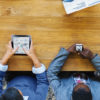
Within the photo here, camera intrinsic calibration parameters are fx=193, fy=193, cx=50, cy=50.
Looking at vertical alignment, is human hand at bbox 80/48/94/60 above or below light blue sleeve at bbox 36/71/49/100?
above

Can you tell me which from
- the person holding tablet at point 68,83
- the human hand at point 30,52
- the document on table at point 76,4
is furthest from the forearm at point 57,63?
the document on table at point 76,4

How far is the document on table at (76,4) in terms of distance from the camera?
113 centimetres

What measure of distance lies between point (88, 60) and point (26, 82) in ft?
1.39

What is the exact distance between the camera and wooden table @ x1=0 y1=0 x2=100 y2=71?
1.17m

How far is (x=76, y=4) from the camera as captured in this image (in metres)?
1.14

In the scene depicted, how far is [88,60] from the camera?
1.20 meters

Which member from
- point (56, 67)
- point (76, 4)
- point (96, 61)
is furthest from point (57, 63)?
→ point (76, 4)

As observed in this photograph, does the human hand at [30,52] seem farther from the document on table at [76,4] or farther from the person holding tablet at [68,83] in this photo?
the document on table at [76,4]

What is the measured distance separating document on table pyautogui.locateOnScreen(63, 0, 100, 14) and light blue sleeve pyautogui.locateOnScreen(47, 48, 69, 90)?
245mm

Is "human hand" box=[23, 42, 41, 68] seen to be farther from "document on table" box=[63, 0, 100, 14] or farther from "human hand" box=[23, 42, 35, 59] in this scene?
"document on table" box=[63, 0, 100, 14]

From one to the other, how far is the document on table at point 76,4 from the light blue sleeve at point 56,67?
0.80 ft

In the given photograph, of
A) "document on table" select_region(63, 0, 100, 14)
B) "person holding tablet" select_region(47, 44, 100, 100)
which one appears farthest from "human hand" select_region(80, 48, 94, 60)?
"document on table" select_region(63, 0, 100, 14)

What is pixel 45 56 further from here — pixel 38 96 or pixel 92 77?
pixel 92 77

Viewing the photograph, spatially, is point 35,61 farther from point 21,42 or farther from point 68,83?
point 68,83
